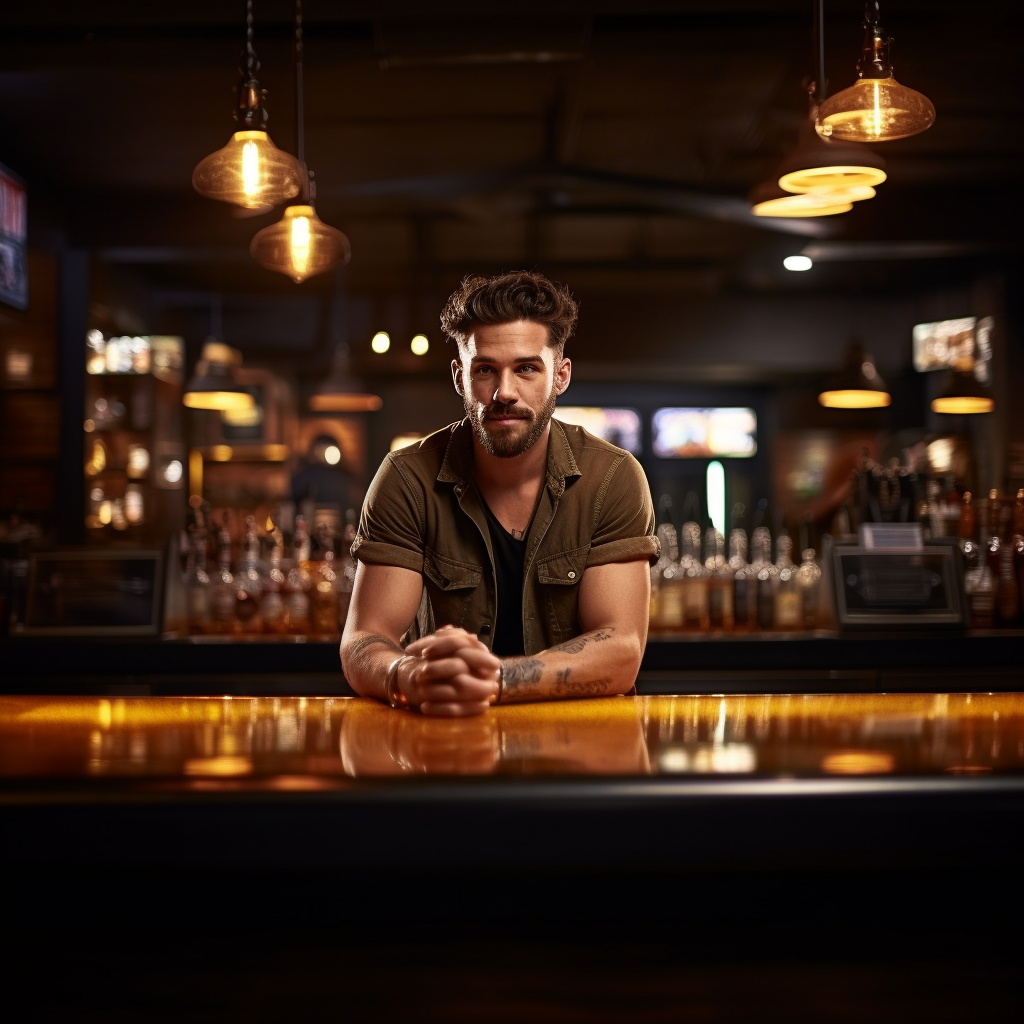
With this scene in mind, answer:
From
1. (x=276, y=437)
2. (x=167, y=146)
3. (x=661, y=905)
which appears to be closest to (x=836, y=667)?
(x=661, y=905)

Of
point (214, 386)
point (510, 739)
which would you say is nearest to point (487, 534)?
point (510, 739)

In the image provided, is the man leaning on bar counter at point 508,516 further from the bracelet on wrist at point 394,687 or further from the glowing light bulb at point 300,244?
the glowing light bulb at point 300,244

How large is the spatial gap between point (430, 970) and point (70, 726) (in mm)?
633

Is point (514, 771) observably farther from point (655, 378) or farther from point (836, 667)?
point (655, 378)

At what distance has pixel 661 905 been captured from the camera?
3.61ft

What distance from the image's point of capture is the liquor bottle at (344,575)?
11.9ft

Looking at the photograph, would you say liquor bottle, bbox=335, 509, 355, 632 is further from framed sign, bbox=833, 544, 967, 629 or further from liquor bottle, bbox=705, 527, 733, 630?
framed sign, bbox=833, 544, 967, 629

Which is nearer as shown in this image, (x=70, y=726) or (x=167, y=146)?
(x=70, y=726)

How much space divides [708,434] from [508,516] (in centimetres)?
664

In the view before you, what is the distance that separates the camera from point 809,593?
371 cm

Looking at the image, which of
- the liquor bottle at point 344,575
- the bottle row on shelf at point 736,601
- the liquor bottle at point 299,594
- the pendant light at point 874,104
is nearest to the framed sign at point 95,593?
the liquor bottle at point 299,594

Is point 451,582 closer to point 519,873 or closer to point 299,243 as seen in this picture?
point 519,873

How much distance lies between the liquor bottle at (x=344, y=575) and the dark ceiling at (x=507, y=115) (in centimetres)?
168

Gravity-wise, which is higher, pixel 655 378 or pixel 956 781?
pixel 655 378
